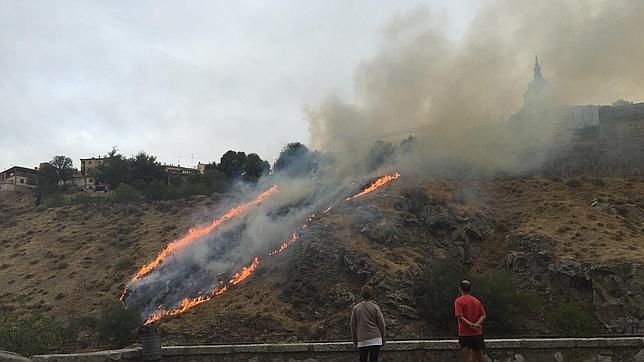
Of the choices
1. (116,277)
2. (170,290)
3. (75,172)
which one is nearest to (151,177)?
(75,172)

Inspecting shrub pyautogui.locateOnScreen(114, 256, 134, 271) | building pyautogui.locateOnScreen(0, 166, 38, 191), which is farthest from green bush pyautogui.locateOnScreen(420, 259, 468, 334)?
building pyautogui.locateOnScreen(0, 166, 38, 191)

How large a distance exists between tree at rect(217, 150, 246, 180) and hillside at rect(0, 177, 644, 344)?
1022 inches

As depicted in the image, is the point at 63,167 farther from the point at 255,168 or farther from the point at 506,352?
the point at 506,352

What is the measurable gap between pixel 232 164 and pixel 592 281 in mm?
61047

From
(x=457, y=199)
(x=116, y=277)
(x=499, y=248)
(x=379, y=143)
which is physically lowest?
(x=116, y=277)

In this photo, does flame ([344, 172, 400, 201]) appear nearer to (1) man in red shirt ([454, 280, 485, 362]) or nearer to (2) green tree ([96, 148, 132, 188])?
(1) man in red shirt ([454, 280, 485, 362])

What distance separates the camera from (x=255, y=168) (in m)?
81.8

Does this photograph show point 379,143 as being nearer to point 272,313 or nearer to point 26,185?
point 272,313

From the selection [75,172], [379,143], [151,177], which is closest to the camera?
[379,143]

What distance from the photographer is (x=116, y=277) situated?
4619cm

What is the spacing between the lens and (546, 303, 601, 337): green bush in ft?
91.9

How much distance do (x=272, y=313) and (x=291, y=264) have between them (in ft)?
21.2

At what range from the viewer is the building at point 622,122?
2391 inches

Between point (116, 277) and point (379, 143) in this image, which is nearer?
point (116, 277)
